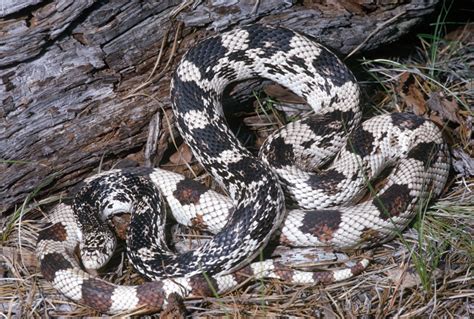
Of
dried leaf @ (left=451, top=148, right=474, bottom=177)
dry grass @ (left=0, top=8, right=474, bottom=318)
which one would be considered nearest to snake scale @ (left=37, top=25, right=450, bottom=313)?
dry grass @ (left=0, top=8, right=474, bottom=318)

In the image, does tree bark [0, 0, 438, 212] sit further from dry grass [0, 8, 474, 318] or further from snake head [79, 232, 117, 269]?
snake head [79, 232, 117, 269]

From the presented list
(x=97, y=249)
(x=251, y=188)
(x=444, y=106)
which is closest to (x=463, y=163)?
(x=444, y=106)

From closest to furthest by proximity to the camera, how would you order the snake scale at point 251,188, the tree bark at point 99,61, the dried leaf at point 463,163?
the snake scale at point 251,188
the tree bark at point 99,61
the dried leaf at point 463,163

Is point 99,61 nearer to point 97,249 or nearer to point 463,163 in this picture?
point 97,249

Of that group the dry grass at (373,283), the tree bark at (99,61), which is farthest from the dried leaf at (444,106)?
the tree bark at (99,61)

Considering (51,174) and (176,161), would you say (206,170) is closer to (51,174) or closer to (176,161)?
(176,161)

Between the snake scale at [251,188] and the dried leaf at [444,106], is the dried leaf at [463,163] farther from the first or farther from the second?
the dried leaf at [444,106]
